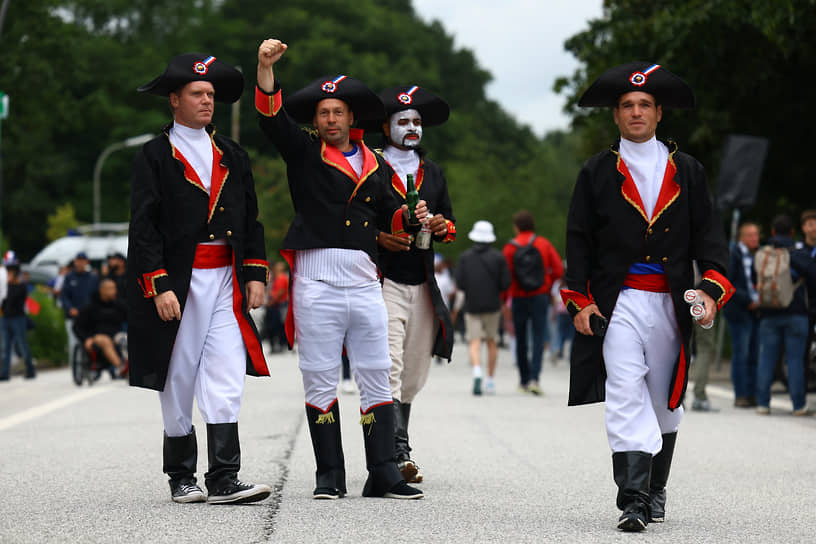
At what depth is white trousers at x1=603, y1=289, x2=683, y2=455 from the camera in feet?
20.9

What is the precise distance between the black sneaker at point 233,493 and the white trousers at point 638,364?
172 cm

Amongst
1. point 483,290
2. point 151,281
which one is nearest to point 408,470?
point 151,281

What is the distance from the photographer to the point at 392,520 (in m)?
6.42

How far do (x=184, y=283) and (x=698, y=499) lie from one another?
295 cm

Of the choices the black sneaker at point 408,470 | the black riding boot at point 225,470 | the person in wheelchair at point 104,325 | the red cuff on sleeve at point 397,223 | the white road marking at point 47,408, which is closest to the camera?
→ the black riding boot at point 225,470

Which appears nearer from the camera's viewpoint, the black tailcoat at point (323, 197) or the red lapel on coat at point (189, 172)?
the red lapel on coat at point (189, 172)

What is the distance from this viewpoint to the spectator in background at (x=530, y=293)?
1595 centimetres

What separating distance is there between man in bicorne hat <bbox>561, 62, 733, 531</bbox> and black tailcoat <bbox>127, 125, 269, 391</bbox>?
5.33ft

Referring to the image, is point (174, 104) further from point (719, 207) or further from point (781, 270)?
point (719, 207)

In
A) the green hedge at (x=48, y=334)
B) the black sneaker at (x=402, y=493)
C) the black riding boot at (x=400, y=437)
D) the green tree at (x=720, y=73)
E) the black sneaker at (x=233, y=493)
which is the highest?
the green tree at (x=720, y=73)

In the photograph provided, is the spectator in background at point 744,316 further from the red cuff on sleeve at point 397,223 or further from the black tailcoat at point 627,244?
the black tailcoat at point 627,244

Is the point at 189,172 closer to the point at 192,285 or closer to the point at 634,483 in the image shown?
the point at 192,285

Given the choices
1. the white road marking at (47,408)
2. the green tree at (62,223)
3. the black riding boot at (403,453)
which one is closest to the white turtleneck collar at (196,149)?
the black riding boot at (403,453)

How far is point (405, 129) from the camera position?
8.11 m
